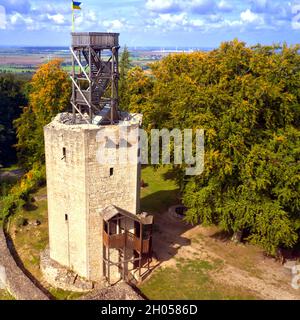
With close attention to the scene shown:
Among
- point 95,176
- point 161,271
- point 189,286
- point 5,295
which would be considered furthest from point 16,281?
point 189,286

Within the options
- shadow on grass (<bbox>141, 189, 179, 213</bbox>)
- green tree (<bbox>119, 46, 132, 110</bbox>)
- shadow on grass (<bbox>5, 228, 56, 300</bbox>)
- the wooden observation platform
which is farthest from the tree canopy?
green tree (<bbox>119, 46, 132, 110</bbox>)

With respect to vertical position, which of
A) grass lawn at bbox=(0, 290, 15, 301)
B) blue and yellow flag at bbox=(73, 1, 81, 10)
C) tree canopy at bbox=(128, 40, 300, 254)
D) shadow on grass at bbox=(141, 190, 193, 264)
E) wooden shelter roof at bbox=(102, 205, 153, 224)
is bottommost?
grass lawn at bbox=(0, 290, 15, 301)

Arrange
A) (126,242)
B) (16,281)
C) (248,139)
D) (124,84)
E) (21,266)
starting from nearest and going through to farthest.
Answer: (126,242), (16,281), (248,139), (21,266), (124,84)

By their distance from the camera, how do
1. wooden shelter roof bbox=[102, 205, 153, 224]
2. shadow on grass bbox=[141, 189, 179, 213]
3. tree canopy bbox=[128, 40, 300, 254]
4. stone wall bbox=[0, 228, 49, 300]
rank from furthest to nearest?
shadow on grass bbox=[141, 189, 179, 213] → tree canopy bbox=[128, 40, 300, 254] → stone wall bbox=[0, 228, 49, 300] → wooden shelter roof bbox=[102, 205, 153, 224]

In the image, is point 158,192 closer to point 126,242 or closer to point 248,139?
point 126,242

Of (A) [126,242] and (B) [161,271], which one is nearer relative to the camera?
(A) [126,242]

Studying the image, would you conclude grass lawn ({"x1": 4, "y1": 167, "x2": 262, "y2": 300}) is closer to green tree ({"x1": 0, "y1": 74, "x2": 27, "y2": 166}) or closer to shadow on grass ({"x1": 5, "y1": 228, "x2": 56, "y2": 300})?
shadow on grass ({"x1": 5, "y1": 228, "x2": 56, "y2": 300})
